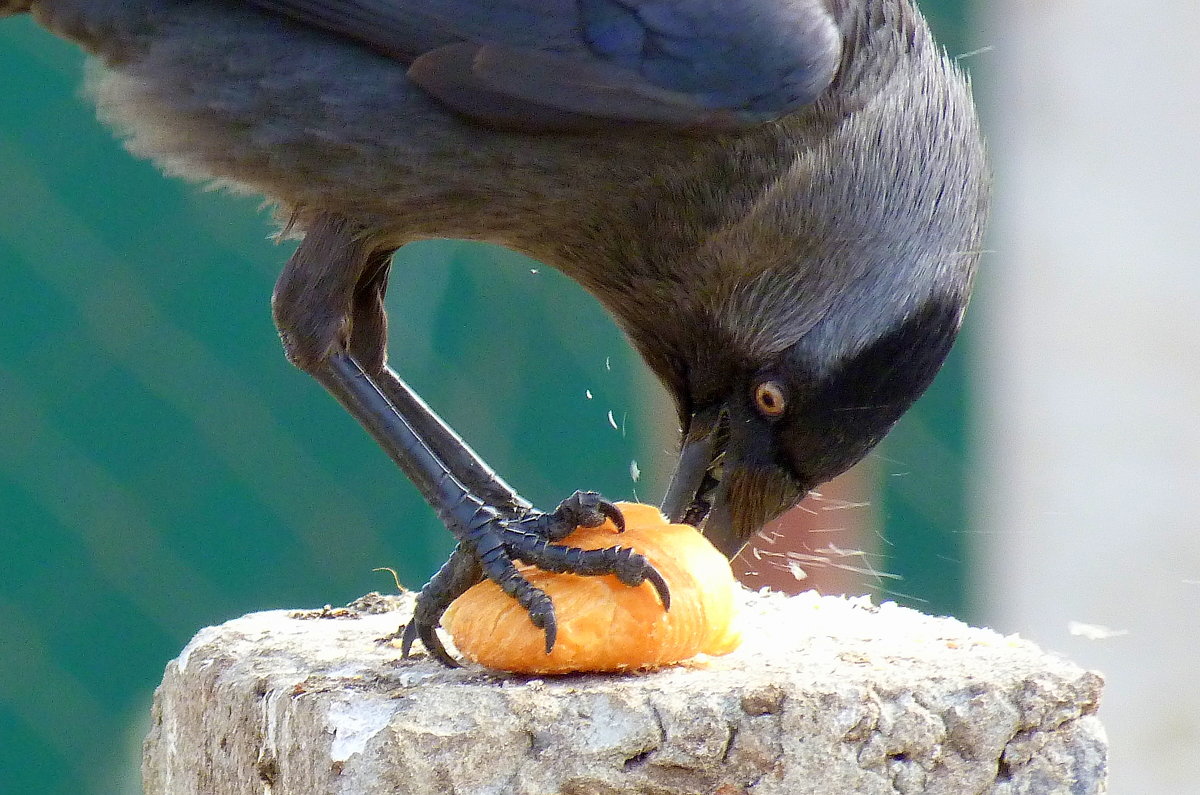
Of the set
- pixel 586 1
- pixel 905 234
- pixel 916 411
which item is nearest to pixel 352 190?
pixel 586 1

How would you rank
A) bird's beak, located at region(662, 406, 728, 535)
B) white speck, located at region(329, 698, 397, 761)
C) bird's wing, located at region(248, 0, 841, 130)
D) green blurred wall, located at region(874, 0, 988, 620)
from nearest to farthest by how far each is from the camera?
white speck, located at region(329, 698, 397, 761), bird's wing, located at region(248, 0, 841, 130), bird's beak, located at region(662, 406, 728, 535), green blurred wall, located at region(874, 0, 988, 620)

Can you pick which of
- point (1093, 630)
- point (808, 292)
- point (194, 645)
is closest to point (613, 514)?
point (808, 292)

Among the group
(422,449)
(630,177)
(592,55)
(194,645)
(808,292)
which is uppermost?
(592,55)

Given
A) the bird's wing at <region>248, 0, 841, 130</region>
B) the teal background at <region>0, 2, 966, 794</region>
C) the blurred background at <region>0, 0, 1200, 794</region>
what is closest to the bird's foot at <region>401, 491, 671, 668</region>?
the bird's wing at <region>248, 0, 841, 130</region>

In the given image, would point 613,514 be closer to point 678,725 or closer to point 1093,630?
point 678,725

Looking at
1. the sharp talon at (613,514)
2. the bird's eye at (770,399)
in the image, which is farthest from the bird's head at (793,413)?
the sharp talon at (613,514)

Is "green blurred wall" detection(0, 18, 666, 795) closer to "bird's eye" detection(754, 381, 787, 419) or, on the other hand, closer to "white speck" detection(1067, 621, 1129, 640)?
"bird's eye" detection(754, 381, 787, 419)

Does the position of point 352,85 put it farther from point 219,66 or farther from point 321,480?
point 321,480
